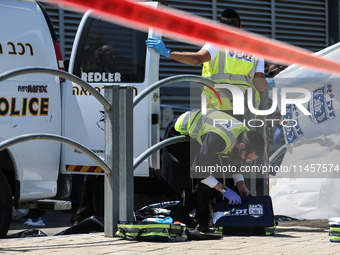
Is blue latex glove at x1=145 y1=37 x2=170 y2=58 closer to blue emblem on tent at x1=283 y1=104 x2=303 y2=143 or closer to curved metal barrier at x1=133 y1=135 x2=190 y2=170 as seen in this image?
curved metal barrier at x1=133 y1=135 x2=190 y2=170

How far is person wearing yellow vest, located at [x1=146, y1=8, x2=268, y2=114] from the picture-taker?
442 centimetres

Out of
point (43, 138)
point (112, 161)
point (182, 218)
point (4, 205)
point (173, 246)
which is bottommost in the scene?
point (173, 246)

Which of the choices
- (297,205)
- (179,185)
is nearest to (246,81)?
(179,185)

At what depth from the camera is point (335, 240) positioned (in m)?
3.75

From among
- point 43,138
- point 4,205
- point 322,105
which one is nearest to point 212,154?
point 43,138

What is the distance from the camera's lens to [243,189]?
4.40m

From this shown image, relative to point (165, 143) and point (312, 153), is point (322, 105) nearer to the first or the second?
point (312, 153)

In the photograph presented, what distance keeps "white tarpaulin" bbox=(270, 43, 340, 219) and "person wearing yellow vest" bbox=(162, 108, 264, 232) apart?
110 centimetres

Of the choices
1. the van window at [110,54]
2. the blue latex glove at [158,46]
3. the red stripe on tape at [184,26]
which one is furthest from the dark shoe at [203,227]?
the red stripe on tape at [184,26]

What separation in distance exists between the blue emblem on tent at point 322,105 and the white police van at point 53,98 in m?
1.52

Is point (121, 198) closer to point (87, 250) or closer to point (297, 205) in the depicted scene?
point (87, 250)

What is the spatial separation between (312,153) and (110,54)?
85.5 inches

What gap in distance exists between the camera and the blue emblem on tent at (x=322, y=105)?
206 inches

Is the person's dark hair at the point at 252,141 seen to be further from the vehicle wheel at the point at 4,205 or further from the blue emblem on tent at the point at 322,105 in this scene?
the vehicle wheel at the point at 4,205
